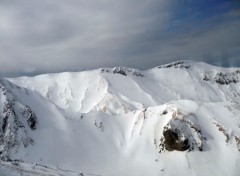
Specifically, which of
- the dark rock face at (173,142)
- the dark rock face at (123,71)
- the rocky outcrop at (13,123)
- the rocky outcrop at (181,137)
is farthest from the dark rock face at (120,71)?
the dark rock face at (173,142)

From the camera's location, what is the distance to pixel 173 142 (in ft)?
219

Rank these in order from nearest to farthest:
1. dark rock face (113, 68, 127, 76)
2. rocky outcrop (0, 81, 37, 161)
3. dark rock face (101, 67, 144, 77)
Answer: rocky outcrop (0, 81, 37, 161) → dark rock face (113, 68, 127, 76) → dark rock face (101, 67, 144, 77)

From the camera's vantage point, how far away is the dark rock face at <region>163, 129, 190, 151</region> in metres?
65.7

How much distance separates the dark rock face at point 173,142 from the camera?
65688 millimetres

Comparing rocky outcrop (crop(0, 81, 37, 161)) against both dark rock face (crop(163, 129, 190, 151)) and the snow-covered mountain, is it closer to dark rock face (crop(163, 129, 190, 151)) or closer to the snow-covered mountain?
the snow-covered mountain

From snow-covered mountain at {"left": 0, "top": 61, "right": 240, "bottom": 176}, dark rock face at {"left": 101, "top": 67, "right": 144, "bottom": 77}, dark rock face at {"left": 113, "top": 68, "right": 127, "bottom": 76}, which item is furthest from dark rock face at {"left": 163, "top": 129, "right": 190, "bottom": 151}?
dark rock face at {"left": 113, "top": 68, "right": 127, "bottom": 76}

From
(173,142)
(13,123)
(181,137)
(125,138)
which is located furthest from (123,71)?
(181,137)

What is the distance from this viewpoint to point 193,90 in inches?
7485

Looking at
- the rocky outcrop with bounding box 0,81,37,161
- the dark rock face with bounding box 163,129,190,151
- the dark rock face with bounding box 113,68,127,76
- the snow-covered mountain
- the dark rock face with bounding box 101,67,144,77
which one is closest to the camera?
the snow-covered mountain

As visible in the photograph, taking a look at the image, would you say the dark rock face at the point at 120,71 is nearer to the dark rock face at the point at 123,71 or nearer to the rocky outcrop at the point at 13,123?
the dark rock face at the point at 123,71

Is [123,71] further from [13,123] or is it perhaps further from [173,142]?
[173,142]

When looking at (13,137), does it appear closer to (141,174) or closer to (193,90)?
(141,174)

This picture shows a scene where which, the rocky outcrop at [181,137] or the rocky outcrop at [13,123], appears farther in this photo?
the rocky outcrop at [13,123]

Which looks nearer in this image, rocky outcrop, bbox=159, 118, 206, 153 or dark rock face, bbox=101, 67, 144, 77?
rocky outcrop, bbox=159, 118, 206, 153
